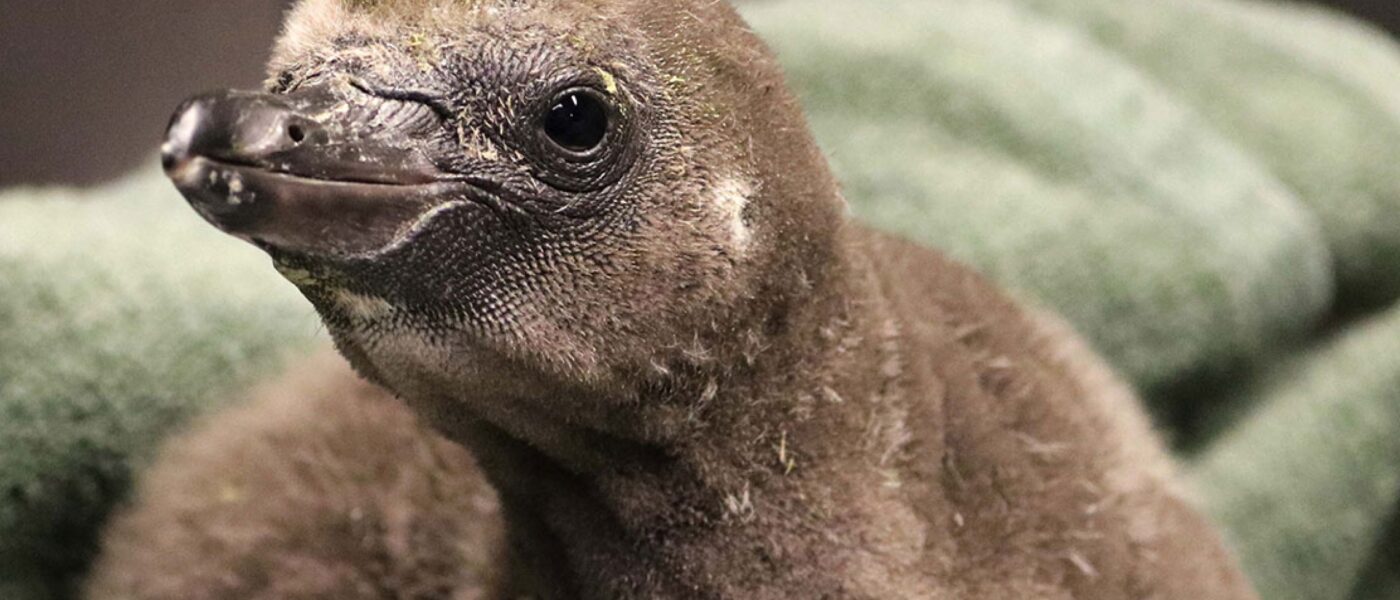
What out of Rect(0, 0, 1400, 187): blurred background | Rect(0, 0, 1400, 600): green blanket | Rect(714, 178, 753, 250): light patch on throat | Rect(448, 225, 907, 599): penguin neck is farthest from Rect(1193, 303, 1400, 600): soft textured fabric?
Rect(0, 0, 1400, 187): blurred background

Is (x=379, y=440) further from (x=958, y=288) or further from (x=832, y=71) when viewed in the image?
(x=832, y=71)

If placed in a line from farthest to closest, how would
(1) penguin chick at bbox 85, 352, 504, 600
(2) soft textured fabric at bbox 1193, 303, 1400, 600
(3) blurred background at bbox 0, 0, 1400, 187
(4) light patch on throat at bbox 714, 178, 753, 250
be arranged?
(3) blurred background at bbox 0, 0, 1400, 187
(2) soft textured fabric at bbox 1193, 303, 1400, 600
(1) penguin chick at bbox 85, 352, 504, 600
(4) light patch on throat at bbox 714, 178, 753, 250

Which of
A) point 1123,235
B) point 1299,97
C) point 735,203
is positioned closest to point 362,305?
point 735,203

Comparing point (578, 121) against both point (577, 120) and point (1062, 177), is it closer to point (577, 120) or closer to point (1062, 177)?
point (577, 120)

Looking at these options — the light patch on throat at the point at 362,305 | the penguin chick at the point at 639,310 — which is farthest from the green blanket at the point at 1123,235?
the light patch on throat at the point at 362,305

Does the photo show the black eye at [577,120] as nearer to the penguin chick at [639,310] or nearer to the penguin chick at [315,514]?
the penguin chick at [639,310]

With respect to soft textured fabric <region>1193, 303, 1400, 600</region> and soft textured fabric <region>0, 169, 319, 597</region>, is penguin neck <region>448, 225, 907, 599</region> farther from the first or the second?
soft textured fabric <region>1193, 303, 1400, 600</region>
